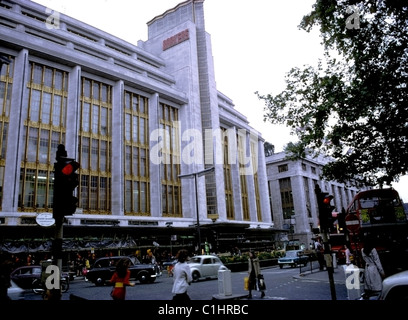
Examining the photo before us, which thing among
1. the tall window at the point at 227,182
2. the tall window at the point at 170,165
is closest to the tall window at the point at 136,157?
the tall window at the point at 170,165

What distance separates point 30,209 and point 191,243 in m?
18.9

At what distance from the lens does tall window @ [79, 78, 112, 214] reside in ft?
106

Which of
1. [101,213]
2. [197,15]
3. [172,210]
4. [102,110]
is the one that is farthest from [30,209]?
[197,15]

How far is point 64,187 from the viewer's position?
5.05 metres

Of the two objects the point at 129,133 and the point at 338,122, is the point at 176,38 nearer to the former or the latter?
the point at 129,133

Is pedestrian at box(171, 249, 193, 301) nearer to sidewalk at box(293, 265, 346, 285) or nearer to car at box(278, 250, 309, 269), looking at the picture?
sidewalk at box(293, 265, 346, 285)

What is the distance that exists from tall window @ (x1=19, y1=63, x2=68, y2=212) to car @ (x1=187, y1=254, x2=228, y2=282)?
1696cm

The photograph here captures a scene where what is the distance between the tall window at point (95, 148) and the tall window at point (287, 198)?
43046 millimetres

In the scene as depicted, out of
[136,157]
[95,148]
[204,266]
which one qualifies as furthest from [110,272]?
[136,157]

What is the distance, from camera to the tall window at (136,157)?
119ft

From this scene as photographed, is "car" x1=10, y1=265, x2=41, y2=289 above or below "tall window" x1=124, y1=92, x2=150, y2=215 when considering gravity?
below

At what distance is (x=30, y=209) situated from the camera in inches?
1080

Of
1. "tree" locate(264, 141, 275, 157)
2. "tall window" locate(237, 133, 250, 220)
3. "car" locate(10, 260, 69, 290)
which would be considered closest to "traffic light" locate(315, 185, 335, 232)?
"car" locate(10, 260, 69, 290)

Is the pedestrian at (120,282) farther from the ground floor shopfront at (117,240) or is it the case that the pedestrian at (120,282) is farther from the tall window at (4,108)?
the tall window at (4,108)
